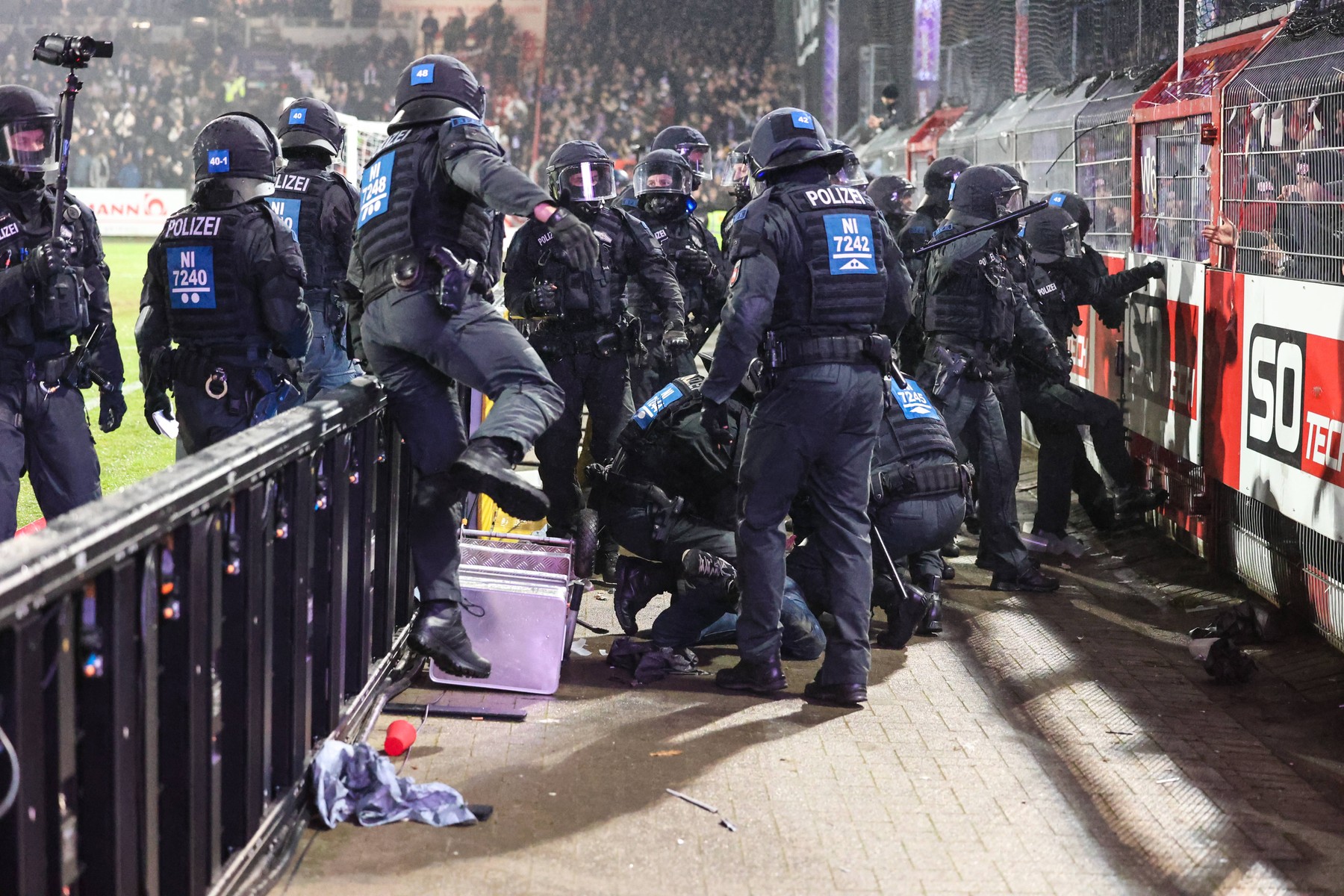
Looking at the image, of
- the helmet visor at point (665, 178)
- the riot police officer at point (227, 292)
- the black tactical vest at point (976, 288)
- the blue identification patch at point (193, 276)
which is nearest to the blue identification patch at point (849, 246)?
the riot police officer at point (227, 292)

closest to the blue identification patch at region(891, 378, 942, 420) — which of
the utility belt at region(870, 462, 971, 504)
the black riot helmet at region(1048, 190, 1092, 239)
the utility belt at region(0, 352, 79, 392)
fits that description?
the utility belt at region(870, 462, 971, 504)

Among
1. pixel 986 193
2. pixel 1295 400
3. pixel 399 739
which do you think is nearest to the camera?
pixel 399 739

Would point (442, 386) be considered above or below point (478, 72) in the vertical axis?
below

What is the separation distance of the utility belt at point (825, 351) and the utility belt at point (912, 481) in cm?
79

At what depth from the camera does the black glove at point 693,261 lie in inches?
343

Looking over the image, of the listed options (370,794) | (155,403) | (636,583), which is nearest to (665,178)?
(636,583)

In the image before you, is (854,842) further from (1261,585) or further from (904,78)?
(904,78)

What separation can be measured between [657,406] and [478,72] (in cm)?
3303

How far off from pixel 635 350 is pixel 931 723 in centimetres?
299

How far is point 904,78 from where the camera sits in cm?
2288

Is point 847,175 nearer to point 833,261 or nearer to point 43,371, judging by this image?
point 833,261

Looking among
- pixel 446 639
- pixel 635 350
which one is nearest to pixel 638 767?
pixel 446 639

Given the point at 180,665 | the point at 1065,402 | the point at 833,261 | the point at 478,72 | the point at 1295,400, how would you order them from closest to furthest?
the point at 180,665
the point at 833,261
the point at 1295,400
the point at 1065,402
the point at 478,72

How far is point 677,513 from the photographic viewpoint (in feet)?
19.5
